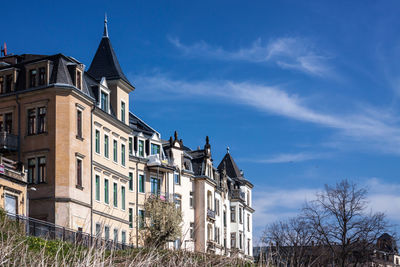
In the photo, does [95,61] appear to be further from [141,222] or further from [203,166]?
[203,166]

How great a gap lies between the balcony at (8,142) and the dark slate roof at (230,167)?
44095 mm

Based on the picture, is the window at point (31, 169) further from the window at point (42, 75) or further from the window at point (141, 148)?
the window at point (141, 148)

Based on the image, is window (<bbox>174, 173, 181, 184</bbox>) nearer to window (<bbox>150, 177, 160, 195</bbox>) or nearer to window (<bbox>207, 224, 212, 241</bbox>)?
window (<bbox>150, 177, 160, 195</bbox>)

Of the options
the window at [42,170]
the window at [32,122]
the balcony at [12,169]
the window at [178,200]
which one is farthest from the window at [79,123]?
the window at [178,200]

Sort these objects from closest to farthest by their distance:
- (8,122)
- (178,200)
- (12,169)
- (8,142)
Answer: (12,169)
(8,142)
(8,122)
(178,200)

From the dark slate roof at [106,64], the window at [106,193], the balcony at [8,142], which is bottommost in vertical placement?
the window at [106,193]

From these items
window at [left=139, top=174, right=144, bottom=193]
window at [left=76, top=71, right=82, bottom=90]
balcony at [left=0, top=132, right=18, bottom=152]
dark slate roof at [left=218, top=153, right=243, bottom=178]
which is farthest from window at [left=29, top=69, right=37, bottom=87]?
dark slate roof at [left=218, top=153, right=243, bottom=178]

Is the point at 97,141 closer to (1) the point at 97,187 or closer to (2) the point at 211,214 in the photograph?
(1) the point at 97,187

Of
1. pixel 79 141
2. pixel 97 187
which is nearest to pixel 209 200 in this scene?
pixel 97 187

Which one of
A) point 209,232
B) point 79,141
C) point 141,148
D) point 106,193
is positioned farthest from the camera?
point 209,232

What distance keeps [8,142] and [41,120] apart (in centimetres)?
223

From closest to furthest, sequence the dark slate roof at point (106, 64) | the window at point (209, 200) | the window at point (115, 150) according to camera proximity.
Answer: the window at point (115, 150) < the dark slate roof at point (106, 64) < the window at point (209, 200)

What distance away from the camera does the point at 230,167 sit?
84438 mm

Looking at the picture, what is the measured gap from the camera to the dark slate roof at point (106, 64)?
4916 centimetres
